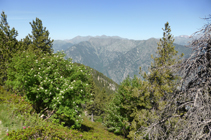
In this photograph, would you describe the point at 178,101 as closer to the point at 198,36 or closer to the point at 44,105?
the point at 198,36

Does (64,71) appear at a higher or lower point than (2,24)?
lower

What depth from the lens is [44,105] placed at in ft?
40.9

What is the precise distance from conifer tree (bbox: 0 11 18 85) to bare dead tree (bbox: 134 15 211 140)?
22670 millimetres

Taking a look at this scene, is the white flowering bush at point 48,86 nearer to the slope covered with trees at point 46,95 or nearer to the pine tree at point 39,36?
the slope covered with trees at point 46,95

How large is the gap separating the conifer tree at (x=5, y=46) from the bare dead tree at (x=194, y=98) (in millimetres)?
22670

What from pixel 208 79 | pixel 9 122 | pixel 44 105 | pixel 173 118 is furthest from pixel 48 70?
pixel 208 79

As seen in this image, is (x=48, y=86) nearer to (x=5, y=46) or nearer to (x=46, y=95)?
(x=46, y=95)

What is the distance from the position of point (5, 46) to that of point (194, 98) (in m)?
28.3

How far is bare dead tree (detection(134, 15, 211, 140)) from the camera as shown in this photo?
310 cm

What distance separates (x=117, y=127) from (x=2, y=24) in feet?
99.1

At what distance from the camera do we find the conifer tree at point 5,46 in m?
21.2

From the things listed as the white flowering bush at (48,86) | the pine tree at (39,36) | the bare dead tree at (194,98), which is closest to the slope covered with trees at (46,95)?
the white flowering bush at (48,86)

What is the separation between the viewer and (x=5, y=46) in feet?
74.7

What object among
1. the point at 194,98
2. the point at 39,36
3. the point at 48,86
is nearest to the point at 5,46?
the point at 39,36
